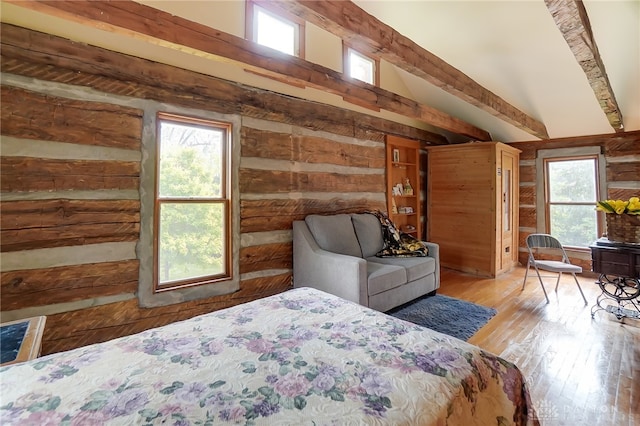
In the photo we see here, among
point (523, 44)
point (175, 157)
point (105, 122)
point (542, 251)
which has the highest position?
point (523, 44)

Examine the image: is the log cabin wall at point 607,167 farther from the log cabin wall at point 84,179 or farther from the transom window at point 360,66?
the log cabin wall at point 84,179

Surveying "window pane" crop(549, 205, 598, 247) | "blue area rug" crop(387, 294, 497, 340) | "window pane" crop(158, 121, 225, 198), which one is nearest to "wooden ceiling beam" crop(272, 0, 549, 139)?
"window pane" crop(158, 121, 225, 198)

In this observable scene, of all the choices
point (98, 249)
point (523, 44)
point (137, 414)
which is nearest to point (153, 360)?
point (137, 414)

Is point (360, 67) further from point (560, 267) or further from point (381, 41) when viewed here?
point (560, 267)

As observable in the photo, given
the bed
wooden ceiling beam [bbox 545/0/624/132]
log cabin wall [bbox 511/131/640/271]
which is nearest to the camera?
the bed

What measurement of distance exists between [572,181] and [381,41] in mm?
4744

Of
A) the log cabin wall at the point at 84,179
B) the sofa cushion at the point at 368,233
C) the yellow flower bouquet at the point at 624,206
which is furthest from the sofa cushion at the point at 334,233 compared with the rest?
the yellow flower bouquet at the point at 624,206

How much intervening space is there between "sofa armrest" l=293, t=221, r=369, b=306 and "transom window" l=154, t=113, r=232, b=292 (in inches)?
29.6

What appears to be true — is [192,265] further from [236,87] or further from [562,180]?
[562,180]

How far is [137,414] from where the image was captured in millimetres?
832

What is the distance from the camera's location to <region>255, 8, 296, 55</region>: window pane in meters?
3.07

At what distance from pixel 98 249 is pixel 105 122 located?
3.18ft

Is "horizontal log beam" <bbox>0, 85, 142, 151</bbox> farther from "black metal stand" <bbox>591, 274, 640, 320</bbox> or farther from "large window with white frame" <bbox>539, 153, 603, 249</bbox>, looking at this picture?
"large window with white frame" <bbox>539, 153, 603, 249</bbox>

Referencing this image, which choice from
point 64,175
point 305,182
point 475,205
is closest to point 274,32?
point 305,182
